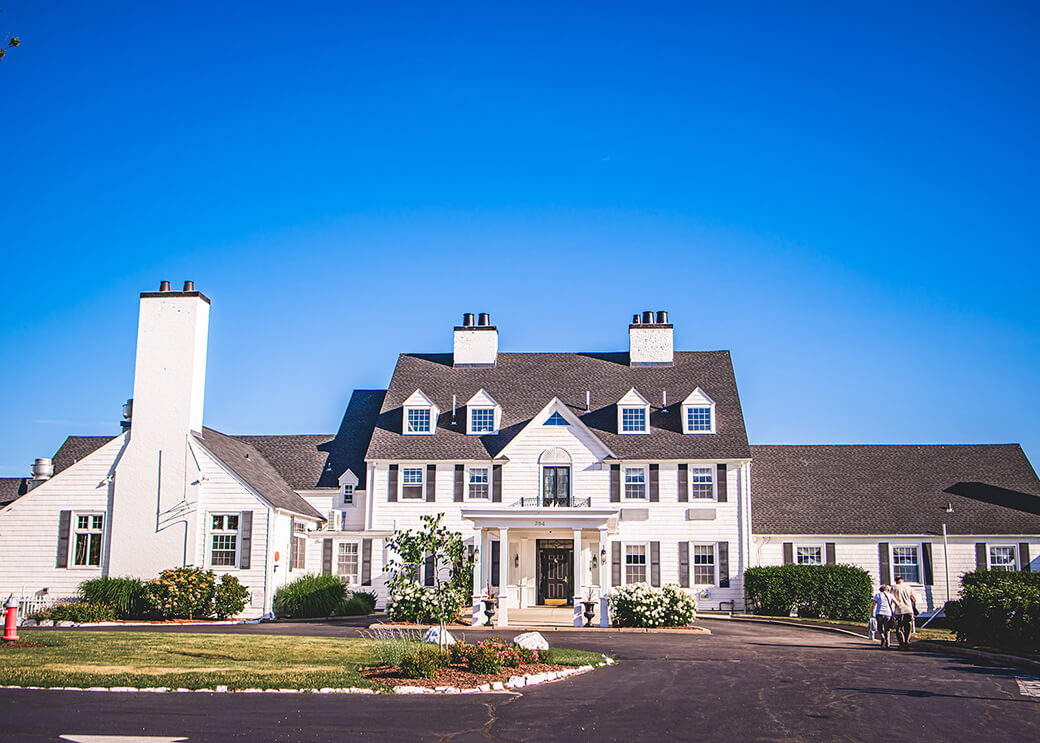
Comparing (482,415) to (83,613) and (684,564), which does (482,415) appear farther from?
(83,613)

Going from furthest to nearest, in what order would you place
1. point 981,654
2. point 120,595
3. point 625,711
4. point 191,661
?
1. point 120,595
2. point 981,654
3. point 191,661
4. point 625,711

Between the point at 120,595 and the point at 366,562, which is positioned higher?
the point at 366,562

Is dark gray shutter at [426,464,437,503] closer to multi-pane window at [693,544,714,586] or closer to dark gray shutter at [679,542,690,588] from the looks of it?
dark gray shutter at [679,542,690,588]

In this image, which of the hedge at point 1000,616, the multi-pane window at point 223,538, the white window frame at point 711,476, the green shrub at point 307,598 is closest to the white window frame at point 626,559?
the white window frame at point 711,476

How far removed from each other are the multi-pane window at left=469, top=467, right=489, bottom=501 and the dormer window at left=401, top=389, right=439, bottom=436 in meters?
2.60

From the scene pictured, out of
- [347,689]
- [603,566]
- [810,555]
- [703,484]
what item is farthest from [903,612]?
[810,555]

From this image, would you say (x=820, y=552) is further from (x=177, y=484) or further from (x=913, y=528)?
(x=177, y=484)

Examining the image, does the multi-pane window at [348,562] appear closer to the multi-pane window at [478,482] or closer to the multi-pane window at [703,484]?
the multi-pane window at [478,482]

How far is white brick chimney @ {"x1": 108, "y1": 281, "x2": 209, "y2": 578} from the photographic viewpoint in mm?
29469

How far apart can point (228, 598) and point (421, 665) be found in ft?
53.7

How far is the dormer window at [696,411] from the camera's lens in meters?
36.6

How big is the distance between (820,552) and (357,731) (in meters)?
28.8

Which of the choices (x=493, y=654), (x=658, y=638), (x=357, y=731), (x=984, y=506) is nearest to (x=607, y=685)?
(x=493, y=654)

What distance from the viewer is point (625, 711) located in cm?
1145
